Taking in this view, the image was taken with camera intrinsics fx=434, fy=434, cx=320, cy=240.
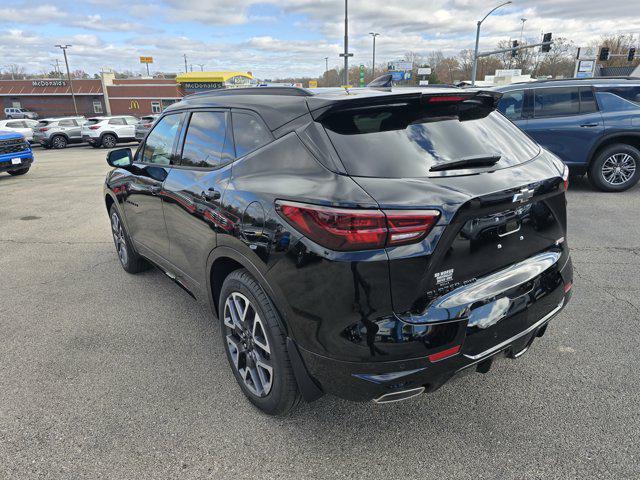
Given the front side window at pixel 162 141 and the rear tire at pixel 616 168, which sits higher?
the front side window at pixel 162 141

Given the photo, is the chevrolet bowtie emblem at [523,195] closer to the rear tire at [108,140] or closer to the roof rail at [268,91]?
the roof rail at [268,91]

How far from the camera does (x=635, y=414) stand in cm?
243

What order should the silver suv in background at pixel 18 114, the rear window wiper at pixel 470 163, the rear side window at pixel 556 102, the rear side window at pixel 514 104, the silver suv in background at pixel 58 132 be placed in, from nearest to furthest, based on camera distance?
the rear window wiper at pixel 470 163, the rear side window at pixel 556 102, the rear side window at pixel 514 104, the silver suv in background at pixel 58 132, the silver suv in background at pixel 18 114

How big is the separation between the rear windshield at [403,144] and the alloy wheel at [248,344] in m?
1.00

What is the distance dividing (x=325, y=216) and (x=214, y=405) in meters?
1.51

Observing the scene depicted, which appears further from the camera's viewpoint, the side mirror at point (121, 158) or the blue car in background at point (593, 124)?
the blue car in background at point (593, 124)

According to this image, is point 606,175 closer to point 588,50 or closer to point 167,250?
point 167,250

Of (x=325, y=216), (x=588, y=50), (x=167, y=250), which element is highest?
(x=588, y=50)

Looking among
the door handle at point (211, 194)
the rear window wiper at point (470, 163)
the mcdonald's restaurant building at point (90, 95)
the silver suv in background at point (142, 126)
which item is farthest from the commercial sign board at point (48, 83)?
the rear window wiper at point (470, 163)

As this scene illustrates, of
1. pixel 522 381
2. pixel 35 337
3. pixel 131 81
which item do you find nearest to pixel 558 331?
pixel 522 381

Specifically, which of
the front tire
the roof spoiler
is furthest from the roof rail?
the front tire

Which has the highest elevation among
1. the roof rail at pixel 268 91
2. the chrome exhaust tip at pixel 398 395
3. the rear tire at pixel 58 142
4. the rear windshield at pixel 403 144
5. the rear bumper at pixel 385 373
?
the roof rail at pixel 268 91

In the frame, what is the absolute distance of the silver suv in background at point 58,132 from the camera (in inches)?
942

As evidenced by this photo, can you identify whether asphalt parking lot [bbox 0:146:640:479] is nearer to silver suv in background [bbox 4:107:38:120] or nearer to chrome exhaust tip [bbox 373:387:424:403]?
chrome exhaust tip [bbox 373:387:424:403]
